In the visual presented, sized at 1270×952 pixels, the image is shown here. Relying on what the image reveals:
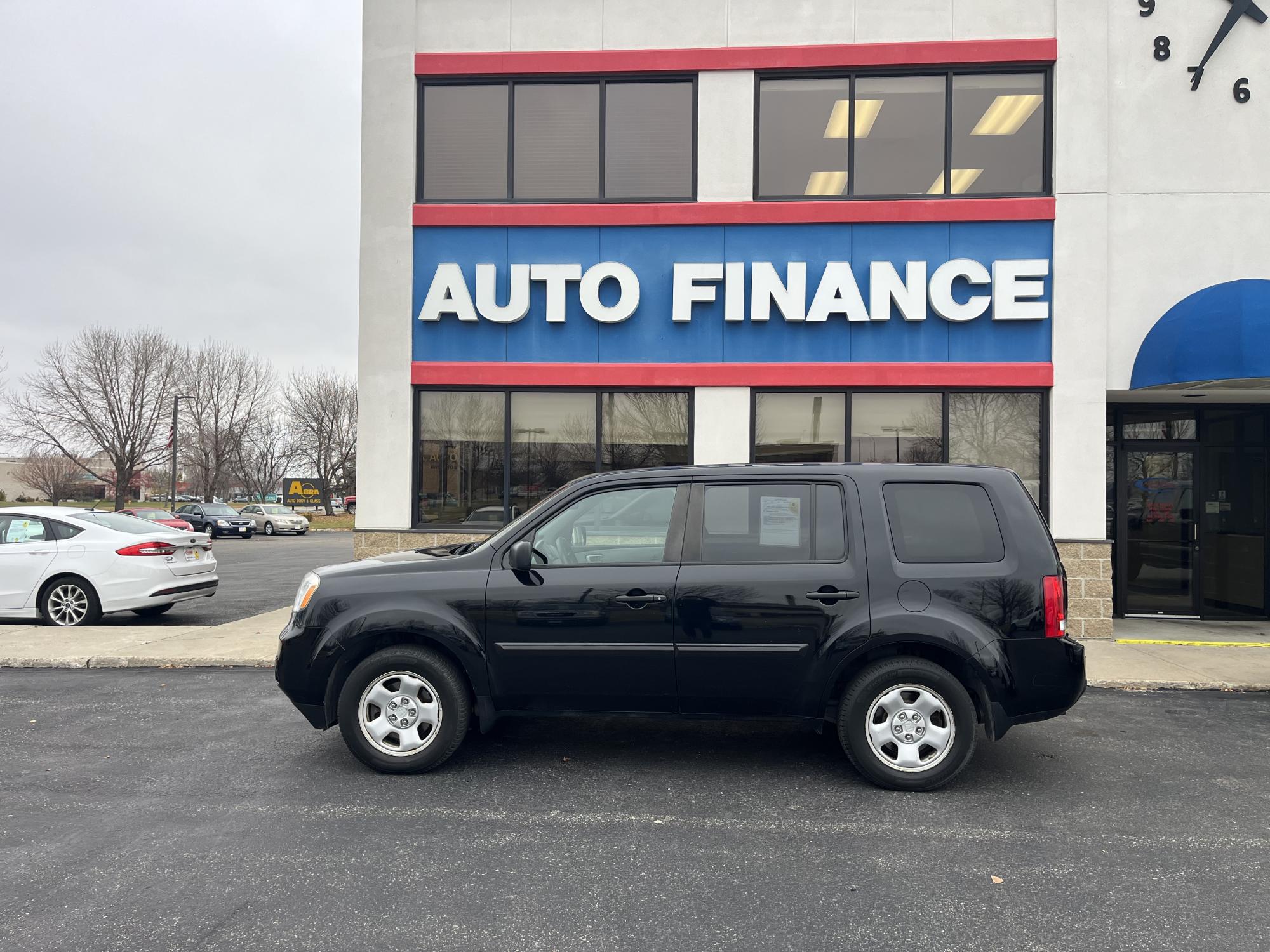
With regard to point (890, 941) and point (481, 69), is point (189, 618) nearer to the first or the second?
point (481, 69)

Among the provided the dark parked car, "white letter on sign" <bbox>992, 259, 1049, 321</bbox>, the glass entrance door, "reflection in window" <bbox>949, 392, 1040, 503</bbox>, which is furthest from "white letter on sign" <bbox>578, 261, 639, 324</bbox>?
the dark parked car

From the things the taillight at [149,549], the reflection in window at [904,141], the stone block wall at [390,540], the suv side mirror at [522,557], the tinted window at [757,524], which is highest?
the reflection in window at [904,141]

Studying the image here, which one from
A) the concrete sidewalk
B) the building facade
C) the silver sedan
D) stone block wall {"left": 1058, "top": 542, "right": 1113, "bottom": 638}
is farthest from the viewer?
the silver sedan

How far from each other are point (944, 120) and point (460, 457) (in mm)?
7532

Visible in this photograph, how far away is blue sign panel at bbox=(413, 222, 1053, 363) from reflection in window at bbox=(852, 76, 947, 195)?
59 centimetres

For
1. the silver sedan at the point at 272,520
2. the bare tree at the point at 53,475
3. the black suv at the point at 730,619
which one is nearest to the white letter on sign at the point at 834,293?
the black suv at the point at 730,619

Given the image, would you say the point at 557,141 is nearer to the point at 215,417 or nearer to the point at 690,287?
the point at 690,287

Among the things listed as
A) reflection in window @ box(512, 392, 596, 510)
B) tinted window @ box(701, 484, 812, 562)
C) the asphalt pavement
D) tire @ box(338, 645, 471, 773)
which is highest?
reflection in window @ box(512, 392, 596, 510)

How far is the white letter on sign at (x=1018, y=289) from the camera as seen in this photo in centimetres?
963

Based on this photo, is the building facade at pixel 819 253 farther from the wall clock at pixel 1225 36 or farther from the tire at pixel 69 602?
the tire at pixel 69 602

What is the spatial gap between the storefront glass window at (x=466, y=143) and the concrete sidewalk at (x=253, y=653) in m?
6.11

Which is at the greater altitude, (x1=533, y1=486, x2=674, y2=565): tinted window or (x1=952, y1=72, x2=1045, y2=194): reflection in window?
(x1=952, y1=72, x2=1045, y2=194): reflection in window

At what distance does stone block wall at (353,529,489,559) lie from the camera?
33.0ft

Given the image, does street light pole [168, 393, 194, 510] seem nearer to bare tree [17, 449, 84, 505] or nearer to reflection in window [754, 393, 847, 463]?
bare tree [17, 449, 84, 505]
